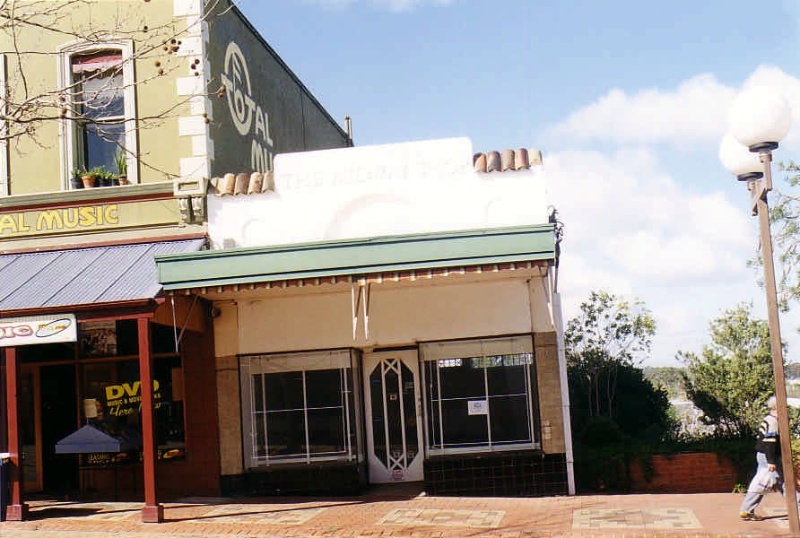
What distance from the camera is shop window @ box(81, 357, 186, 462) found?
13977 mm

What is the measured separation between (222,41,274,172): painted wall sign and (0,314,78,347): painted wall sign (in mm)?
5351

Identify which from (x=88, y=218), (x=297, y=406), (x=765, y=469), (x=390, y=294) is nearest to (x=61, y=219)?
(x=88, y=218)

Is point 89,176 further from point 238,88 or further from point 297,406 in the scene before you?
point 297,406

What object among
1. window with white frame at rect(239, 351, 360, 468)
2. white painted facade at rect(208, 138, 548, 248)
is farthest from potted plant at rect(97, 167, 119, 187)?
window with white frame at rect(239, 351, 360, 468)

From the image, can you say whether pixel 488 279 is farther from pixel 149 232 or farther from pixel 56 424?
pixel 56 424

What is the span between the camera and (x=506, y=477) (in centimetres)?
1302

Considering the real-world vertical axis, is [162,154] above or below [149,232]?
above

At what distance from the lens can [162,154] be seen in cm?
1411

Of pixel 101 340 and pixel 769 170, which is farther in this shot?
pixel 101 340

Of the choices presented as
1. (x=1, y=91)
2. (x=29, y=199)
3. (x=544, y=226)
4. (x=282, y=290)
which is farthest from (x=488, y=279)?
(x=1, y=91)

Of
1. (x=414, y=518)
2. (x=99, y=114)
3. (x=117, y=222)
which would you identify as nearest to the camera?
(x=414, y=518)

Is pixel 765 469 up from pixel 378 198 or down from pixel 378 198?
down

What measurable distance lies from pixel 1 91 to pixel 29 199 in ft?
6.35

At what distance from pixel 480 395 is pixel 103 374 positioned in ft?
19.8
